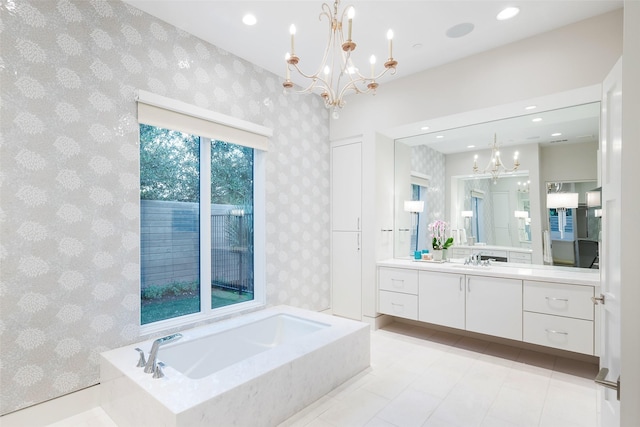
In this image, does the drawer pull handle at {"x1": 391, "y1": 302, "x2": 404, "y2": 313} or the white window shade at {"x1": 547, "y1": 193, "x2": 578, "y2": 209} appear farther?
the drawer pull handle at {"x1": 391, "y1": 302, "x2": 404, "y2": 313}

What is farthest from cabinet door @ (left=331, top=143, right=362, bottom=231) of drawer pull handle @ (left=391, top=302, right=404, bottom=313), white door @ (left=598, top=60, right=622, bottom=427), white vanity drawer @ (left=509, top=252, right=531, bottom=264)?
white door @ (left=598, top=60, right=622, bottom=427)

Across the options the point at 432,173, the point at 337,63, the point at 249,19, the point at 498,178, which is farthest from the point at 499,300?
the point at 249,19

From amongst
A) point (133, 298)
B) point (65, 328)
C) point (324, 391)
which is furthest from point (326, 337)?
point (65, 328)

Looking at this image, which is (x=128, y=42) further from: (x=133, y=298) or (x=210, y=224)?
(x=133, y=298)

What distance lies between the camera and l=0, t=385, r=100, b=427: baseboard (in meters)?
1.96

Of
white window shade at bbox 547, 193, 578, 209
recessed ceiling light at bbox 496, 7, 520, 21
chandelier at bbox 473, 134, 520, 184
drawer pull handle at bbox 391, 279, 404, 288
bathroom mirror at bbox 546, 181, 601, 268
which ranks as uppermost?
recessed ceiling light at bbox 496, 7, 520, 21

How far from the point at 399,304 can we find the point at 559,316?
5.00ft

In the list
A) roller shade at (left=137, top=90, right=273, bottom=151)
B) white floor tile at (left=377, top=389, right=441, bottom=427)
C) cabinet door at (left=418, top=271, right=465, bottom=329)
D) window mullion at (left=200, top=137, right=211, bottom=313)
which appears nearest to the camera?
white floor tile at (left=377, top=389, right=441, bottom=427)

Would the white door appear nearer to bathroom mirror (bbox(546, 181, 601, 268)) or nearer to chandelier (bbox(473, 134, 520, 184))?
bathroom mirror (bbox(546, 181, 601, 268))

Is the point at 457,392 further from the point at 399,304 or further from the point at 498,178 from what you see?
the point at 498,178

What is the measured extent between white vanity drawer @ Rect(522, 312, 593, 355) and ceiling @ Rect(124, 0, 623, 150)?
1817mm

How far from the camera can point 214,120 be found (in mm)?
2990

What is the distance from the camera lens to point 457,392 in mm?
2467

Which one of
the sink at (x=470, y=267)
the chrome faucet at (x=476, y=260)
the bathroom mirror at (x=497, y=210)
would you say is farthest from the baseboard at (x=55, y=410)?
the bathroom mirror at (x=497, y=210)
